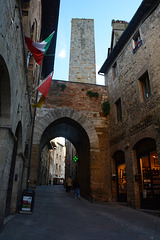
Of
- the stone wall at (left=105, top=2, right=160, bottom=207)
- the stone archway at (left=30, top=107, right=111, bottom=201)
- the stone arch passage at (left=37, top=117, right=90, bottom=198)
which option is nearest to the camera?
the stone wall at (left=105, top=2, right=160, bottom=207)

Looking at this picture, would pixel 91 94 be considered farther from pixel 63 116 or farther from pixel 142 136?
pixel 142 136

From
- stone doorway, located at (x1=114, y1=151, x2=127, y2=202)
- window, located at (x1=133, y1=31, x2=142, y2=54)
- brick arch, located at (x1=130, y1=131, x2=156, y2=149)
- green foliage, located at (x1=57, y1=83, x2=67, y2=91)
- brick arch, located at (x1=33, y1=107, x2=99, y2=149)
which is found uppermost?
window, located at (x1=133, y1=31, x2=142, y2=54)

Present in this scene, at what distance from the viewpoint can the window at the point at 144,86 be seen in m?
8.15

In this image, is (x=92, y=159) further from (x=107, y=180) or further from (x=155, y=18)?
(x=155, y=18)

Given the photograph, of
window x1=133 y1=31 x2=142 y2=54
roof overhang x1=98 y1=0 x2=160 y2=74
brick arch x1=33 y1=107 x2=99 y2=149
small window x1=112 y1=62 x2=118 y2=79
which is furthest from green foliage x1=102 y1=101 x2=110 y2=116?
window x1=133 y1=31 x2=142 y2=54

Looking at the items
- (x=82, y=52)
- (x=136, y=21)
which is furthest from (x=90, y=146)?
(x=82, y=52)

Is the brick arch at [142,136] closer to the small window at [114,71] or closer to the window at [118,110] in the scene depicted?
the window at [118,110]

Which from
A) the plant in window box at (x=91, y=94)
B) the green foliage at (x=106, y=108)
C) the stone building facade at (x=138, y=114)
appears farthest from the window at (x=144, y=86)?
the plant in window box at (x=91, y=94)

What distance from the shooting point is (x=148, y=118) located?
25.1 ft

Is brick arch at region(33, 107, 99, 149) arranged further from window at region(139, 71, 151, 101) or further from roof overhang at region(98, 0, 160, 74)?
roof overhang at region(98, 0, 160, 74)

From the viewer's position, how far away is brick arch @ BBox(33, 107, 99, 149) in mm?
11102

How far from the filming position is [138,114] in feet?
27.8

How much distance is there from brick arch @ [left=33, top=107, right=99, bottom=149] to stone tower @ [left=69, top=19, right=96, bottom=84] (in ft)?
24.0

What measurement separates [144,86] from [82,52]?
12492 millimetres
